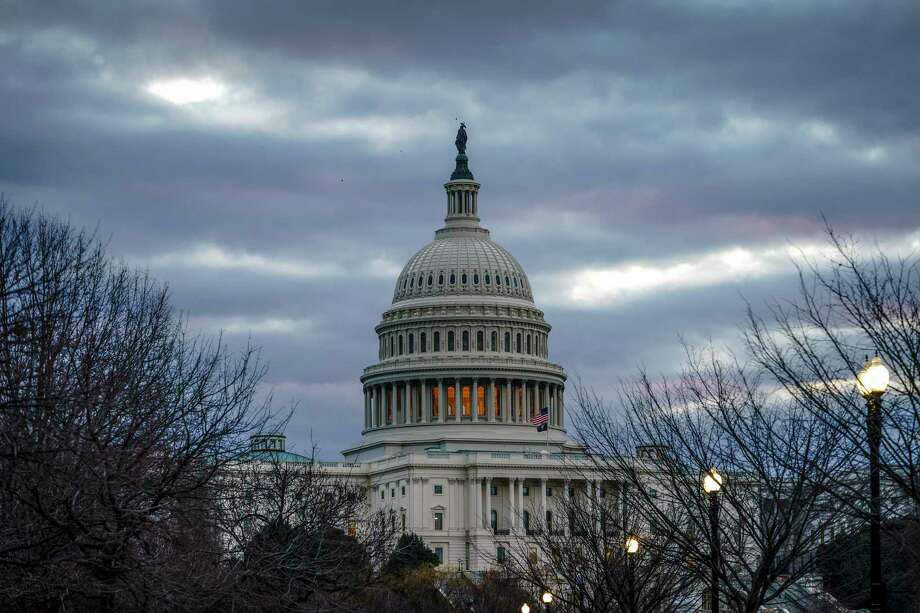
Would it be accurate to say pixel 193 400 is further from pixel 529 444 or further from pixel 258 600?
pixel 529 444

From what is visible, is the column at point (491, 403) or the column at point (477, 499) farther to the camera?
the column at point (491, 403)

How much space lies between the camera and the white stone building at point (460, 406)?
579 ft

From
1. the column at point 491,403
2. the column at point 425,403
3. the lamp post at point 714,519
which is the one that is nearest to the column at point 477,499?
the column at point 491,403

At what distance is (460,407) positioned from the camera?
192625mm

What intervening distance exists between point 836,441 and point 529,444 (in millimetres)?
154248

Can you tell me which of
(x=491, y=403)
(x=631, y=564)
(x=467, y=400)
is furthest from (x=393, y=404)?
(x=631, y=564)

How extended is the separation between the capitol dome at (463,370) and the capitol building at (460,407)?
11 centimetres

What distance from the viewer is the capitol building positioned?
17638 cm

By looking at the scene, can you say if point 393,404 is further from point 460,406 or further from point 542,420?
point 542,420

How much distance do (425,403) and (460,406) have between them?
12.5 feet

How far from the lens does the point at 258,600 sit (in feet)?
135

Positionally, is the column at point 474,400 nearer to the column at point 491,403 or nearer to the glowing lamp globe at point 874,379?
the column at point 491,403

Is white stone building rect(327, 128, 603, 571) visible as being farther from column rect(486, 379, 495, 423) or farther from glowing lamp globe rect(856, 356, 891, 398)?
glowing lamp globe rect(856, 356, 891, 398)

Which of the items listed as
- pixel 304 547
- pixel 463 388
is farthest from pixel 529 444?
pixel 304 547
